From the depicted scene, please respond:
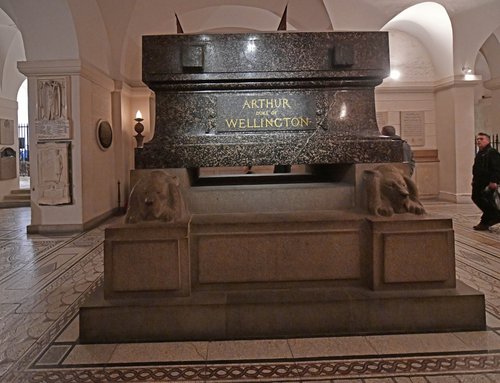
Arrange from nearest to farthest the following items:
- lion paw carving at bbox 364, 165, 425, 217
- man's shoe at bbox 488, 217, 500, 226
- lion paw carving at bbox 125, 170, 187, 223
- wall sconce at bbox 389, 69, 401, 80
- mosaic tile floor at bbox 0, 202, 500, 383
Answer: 1. mosaic tile floor at bbox 0, 202, 500, 383
2. lion paw carving at bbox 125, 170, 187, 223
3. lion paw carving at bbox 364, 165, 425, 217
4. man's shoe at bbox 488, 217, 500, 226
5. wall sconce at bbox 389, 69, 401, 80

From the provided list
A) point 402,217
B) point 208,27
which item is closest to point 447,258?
point 402,217

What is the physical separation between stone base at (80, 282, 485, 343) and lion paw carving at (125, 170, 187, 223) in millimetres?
531

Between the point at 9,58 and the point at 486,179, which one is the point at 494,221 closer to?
the point at 486,179

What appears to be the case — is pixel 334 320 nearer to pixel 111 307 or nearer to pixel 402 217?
pixel 402 217

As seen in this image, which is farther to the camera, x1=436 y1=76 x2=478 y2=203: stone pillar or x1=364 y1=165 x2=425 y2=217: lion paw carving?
x1=436 y1=76 x2=478 y2=203: stone pillar

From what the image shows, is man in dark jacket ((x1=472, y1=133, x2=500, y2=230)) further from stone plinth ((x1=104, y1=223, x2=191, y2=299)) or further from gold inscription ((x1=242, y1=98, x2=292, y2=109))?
stone plinth ((x1=104, y1=223, x2=191, y2=299))

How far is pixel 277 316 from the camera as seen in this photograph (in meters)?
2.71

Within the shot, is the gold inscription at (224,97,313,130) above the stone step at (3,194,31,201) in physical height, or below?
above

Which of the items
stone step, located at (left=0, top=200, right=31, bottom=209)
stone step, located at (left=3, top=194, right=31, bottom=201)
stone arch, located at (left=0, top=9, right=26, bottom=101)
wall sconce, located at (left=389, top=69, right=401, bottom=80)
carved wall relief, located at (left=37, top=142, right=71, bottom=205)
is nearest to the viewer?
carved wall relief, located at (left=37, top=142, right=71, bottom=205)

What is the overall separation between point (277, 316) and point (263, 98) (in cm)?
159

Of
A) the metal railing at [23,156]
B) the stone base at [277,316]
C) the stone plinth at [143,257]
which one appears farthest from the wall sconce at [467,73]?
the metal railing at [23,156]

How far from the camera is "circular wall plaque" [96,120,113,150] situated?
816cm

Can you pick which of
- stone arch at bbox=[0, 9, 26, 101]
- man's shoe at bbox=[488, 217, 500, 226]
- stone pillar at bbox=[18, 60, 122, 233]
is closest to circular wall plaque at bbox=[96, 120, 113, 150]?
stone pillar at bbox=[18, 60, 122, 233]

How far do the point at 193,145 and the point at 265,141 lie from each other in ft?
1.73
